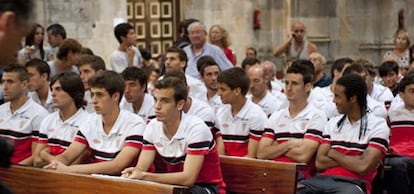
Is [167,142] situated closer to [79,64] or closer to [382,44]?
[79,64]

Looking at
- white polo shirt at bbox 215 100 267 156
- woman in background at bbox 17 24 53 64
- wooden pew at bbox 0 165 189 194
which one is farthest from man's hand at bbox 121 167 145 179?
woman in background at bbox 17 24 53 64

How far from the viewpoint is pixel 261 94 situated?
957 cm

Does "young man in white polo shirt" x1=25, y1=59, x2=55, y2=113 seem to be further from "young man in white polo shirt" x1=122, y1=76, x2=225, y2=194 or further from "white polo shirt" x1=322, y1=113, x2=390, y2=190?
"white polo shirt" x1=322, y1=113, x2=390, y2=190

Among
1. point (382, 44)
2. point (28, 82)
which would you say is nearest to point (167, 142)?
point (28, 82)

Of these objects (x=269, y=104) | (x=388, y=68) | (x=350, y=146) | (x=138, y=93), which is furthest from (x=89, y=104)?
(x=388, y=68)

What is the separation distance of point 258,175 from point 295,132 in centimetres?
75

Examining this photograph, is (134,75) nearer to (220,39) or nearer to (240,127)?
(240,127)

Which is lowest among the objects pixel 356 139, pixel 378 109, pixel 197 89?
pixel 356 139

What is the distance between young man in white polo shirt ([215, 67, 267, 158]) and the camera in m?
8.22

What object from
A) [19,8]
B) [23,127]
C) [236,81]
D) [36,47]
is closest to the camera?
[19,8]

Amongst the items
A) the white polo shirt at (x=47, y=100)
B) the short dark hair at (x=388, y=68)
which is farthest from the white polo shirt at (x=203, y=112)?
the short dark hair at (x=388, y=68)

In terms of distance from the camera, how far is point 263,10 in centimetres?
1881

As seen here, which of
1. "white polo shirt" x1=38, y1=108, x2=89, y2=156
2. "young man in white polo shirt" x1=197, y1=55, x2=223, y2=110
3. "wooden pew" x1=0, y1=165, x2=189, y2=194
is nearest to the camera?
"wooden pew" x1=0, y1=165, x2=189, y2=194

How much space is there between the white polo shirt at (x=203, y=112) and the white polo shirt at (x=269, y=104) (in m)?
1.20
